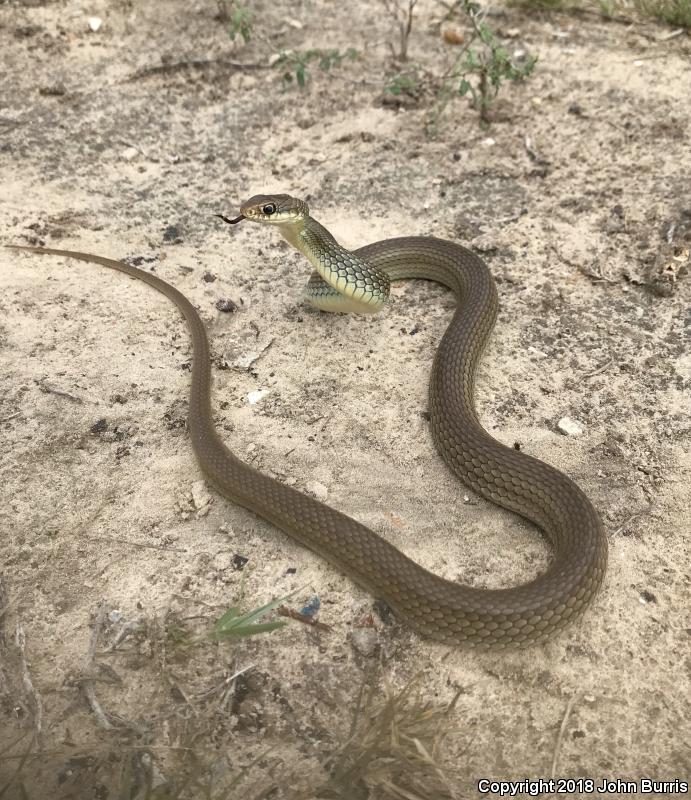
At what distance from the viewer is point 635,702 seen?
2.92 meters

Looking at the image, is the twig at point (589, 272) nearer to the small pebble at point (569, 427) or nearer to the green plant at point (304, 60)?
the small pebble at point (569, 427)

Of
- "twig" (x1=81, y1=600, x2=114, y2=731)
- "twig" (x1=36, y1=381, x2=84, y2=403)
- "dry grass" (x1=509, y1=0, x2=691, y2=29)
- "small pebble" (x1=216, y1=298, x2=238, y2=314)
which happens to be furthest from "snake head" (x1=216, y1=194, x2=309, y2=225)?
"dry grass" (x1=509, y1=0, x2=691, y2=29)

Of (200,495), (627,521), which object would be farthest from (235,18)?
(627,521)

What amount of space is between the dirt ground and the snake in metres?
0.13

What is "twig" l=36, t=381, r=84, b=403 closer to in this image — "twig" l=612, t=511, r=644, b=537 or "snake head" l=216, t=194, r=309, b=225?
"snake head" l=216, t=194, r=309, b=225

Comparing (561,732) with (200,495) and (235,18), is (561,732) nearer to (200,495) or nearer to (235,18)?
(200,495)

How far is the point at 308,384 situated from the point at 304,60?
3602mm

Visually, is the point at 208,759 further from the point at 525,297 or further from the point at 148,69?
the point at 148,69

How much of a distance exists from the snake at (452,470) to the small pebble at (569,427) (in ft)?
1.08

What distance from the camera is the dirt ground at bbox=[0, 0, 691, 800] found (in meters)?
2.85

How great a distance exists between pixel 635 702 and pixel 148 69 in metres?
6.76

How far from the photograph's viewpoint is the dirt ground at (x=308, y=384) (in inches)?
112

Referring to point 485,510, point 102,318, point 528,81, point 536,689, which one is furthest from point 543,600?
point 528,81

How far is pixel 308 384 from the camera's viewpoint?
14.3ft
